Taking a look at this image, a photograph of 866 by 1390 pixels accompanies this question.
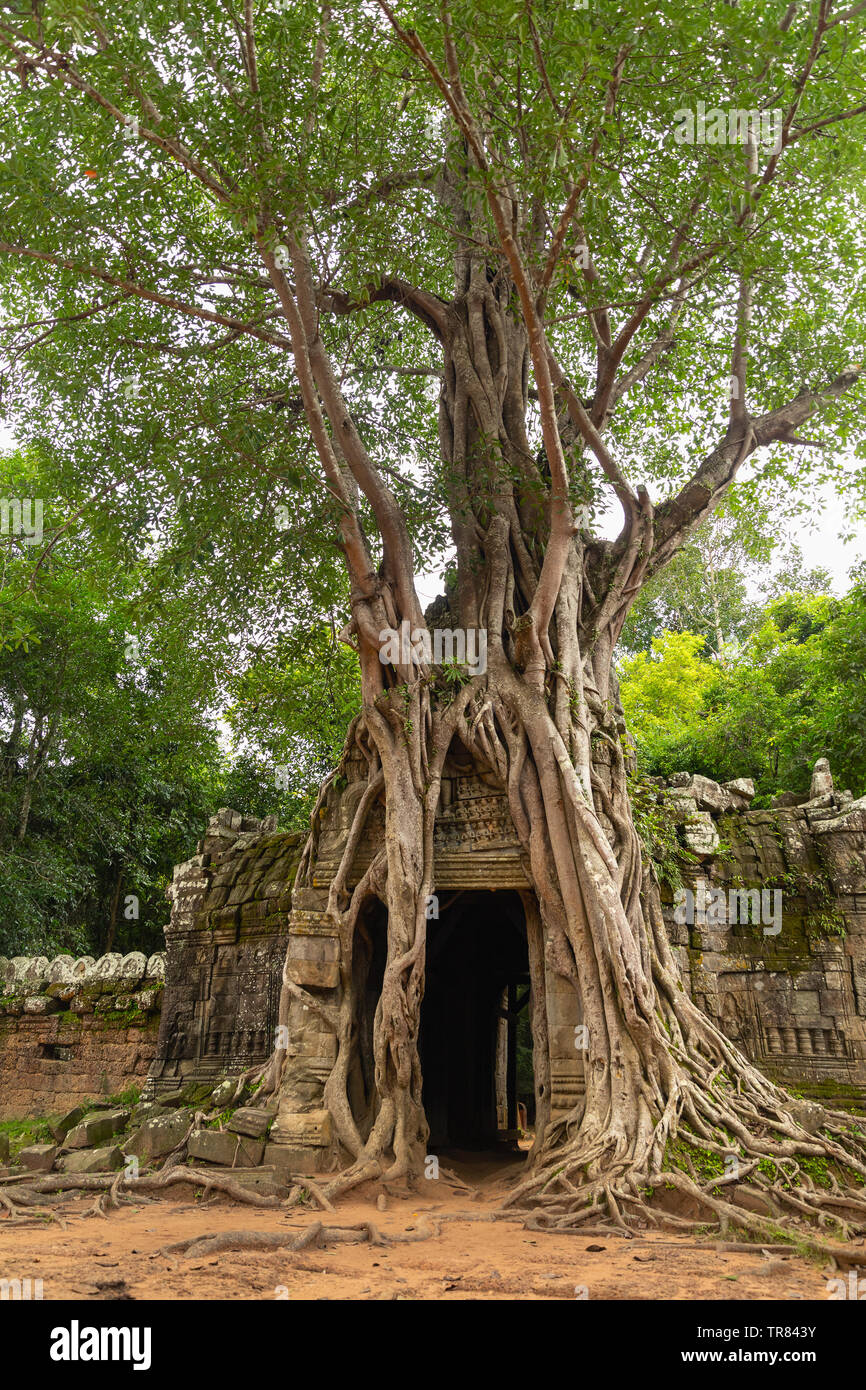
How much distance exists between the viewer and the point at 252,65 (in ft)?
18.7

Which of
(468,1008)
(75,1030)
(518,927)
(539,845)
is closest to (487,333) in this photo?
(539,845)

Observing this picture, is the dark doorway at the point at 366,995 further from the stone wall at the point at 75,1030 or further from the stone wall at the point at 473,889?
the stone wall at the point at 75,1030


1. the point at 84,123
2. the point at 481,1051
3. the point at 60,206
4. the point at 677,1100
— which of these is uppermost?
the point at 84,123

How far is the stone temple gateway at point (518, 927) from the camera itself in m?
6.41

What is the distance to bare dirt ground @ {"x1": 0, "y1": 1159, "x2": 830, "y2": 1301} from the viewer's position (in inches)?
139

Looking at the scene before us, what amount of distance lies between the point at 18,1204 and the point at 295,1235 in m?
1.97

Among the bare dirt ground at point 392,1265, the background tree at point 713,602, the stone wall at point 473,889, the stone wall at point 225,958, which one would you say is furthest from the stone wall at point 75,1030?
the background tree at point 713,602

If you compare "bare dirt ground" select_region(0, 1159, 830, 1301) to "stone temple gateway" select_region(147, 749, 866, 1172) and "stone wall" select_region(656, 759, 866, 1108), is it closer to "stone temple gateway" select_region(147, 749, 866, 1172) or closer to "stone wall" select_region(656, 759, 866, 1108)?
"stone temple gateway" select_region(147, 749, 866, 1172)

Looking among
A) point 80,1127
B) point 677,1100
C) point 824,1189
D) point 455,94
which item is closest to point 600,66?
point 455,94

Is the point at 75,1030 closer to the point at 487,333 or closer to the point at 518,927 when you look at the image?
the point at 518,927

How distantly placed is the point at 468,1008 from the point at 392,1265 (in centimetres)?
610

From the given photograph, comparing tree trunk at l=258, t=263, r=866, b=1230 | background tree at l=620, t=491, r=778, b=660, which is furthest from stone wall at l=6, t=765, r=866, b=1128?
background tree at l=620, t=491, r=778, b=660

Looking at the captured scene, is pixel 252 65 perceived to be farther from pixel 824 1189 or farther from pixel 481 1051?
pixel 481 1051

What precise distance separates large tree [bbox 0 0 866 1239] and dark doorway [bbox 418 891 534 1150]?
6.41 feet
